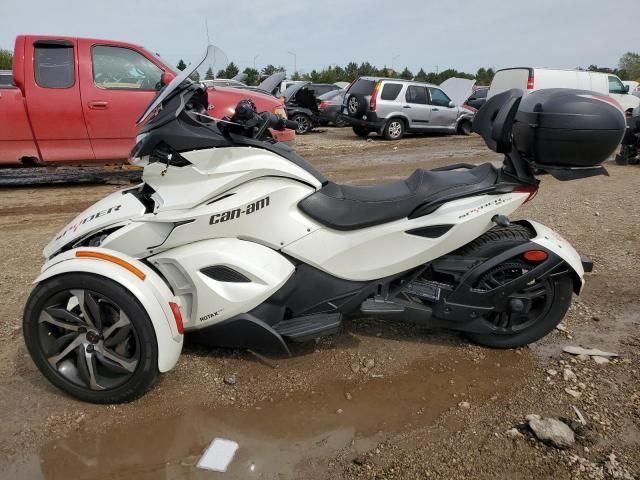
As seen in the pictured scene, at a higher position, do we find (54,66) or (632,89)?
(54,66)

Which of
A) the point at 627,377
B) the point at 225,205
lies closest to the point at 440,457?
the point at 627,377

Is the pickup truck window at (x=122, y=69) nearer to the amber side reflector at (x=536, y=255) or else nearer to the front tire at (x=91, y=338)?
the front tire at (x=91, y=338)

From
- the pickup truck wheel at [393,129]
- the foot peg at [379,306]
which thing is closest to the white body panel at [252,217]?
the foot peg at [379,306]

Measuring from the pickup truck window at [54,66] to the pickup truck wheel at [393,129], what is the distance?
880 cm

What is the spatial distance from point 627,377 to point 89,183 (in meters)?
7.30

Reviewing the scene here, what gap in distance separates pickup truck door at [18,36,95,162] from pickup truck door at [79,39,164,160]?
0.13 m

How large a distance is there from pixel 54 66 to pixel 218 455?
634 centimetres

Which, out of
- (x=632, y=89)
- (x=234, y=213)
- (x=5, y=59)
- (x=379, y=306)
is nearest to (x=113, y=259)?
(x=234, y=213)

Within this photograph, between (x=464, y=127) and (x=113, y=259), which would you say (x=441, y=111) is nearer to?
(x=464, y=127)

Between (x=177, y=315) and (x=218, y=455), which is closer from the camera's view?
(x=218, y=455)

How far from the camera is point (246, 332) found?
2.75 metres

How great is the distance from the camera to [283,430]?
2.48m

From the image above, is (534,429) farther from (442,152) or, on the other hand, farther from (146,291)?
(442,152)

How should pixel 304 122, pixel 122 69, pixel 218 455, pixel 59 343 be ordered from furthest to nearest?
pixel 304 122 → pixel 122 69 → pixel 59 343 → pixel 218 455
